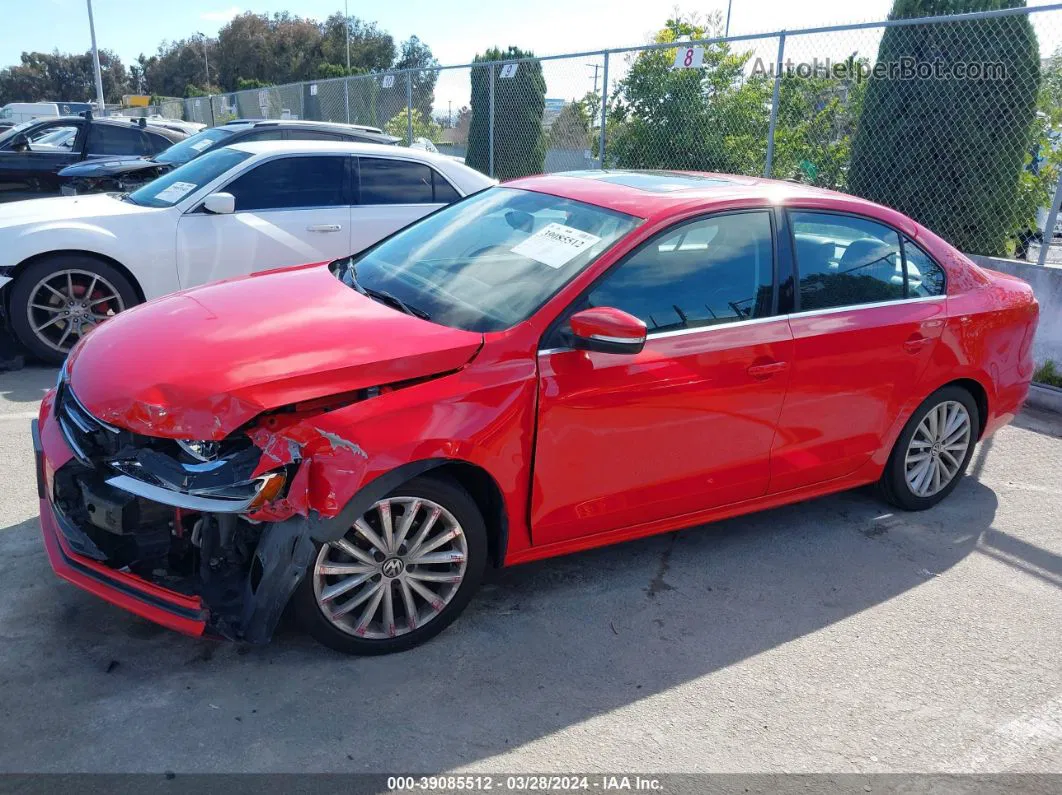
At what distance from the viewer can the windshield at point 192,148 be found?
9562mm

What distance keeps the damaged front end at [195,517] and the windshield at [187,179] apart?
4.00 meters

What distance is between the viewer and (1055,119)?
7609 mm

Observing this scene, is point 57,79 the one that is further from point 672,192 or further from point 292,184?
point 672,192

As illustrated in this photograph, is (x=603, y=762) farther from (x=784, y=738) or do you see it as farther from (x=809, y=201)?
(x=809, y=201)

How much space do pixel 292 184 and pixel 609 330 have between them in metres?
4.61

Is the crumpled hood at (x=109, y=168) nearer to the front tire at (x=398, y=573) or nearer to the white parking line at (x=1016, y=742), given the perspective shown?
the front tire at (x=398, y=573)

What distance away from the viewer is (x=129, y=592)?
2932mm

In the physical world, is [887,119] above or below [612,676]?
above

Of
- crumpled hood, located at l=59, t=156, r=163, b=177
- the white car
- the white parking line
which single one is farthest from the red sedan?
crumpled hood, located at l=59, t=156, r=163, b=177

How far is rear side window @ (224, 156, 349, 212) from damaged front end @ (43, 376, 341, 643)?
13.1 feet

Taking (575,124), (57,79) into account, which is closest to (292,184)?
(575,124)

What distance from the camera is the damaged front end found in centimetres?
284

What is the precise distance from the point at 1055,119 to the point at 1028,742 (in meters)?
6.54

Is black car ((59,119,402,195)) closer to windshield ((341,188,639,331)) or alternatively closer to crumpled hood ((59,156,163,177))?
crumpled hood ((59,156,163,177))
